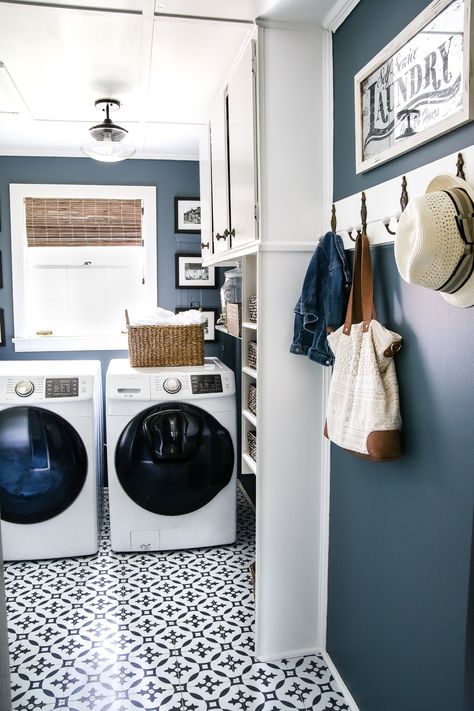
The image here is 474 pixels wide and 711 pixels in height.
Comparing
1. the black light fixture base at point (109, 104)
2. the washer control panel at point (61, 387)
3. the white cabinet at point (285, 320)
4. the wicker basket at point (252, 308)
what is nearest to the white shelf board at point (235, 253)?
the white cabinet at point (285, 320)

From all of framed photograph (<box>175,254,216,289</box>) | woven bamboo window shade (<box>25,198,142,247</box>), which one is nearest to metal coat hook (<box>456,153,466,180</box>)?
framed photograph (<box>175,254,216,289</box>)

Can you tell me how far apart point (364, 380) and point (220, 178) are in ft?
4.71

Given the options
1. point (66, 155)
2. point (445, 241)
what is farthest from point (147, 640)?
point (66, 155)

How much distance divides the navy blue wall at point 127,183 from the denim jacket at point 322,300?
196 centimetres

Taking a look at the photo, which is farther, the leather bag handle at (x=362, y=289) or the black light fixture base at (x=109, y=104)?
the black light fixture base at (x=109, y=104)

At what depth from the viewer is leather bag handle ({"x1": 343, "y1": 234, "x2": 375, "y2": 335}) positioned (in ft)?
5.10

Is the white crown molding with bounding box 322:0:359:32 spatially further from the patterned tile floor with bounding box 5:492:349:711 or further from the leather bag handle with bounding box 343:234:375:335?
the patterned tile floor with bounding box 5:492:349:711

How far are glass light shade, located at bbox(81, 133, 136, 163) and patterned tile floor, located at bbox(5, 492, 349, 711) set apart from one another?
205cm

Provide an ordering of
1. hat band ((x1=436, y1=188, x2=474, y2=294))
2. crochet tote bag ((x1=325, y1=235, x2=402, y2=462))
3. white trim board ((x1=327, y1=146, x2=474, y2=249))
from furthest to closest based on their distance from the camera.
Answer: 1. crochet tote bag ((x1=325, y1=235, x2=402, y2=462))
2. white trim board ((x1=327, y1=146, x2=474, y2=249))
3. hat band ((x1=436, y1=188, x2=474, y2=294))

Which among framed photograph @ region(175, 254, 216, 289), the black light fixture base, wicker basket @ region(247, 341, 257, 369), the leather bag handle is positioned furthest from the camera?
framed photograph @ region(175, 254, 216, 289)

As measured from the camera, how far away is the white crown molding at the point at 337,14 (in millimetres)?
1689

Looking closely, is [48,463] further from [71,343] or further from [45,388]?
[71,343]

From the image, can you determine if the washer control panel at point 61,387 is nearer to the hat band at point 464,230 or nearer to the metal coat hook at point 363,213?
the metal coat hook at point 363,213

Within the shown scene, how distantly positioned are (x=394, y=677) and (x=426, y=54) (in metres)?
1.58
